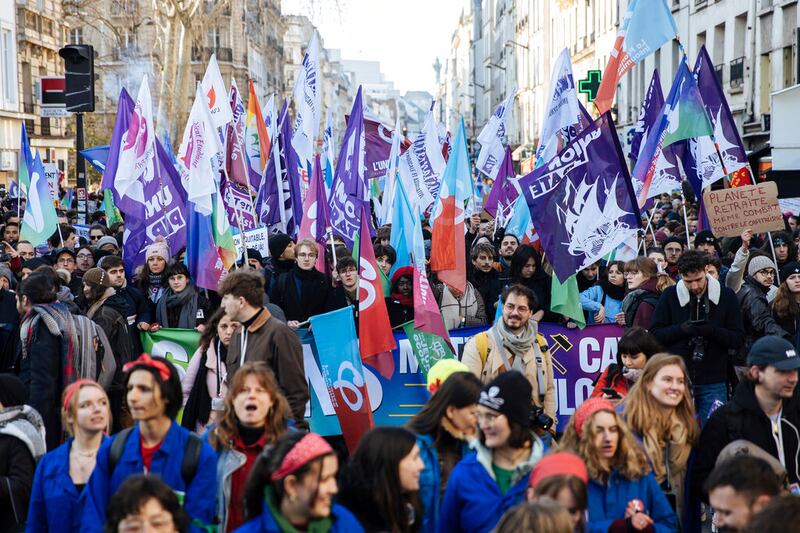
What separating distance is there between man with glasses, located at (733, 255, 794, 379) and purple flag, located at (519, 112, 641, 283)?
979mm

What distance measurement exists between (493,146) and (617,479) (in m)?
14.3

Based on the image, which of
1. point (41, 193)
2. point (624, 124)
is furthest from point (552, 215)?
point (624, 124)

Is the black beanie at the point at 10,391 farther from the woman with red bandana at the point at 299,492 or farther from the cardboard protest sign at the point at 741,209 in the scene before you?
the cardboard protest sign at the point at 741,209

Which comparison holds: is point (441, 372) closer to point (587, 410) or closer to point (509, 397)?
point (587, 410)

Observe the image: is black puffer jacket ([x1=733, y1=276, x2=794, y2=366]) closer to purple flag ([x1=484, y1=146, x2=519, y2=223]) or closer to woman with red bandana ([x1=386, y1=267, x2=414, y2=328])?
woman with red bandana ([x1=386, y1=267, x2=414, y2=328])

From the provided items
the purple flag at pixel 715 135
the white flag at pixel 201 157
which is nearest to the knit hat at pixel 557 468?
the white flag at pixel 201 157

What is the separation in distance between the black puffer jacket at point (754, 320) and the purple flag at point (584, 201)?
97 centimetres

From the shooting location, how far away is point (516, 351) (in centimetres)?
682

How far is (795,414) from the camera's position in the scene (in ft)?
18.0

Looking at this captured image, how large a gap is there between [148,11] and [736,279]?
58958 mm

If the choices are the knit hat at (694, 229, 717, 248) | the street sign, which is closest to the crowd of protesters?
the knit hat at (694, 229, 717, 248)

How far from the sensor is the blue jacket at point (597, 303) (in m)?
9.97

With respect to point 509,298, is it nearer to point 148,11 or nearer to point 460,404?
point 460,404

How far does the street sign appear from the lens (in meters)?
17.5
